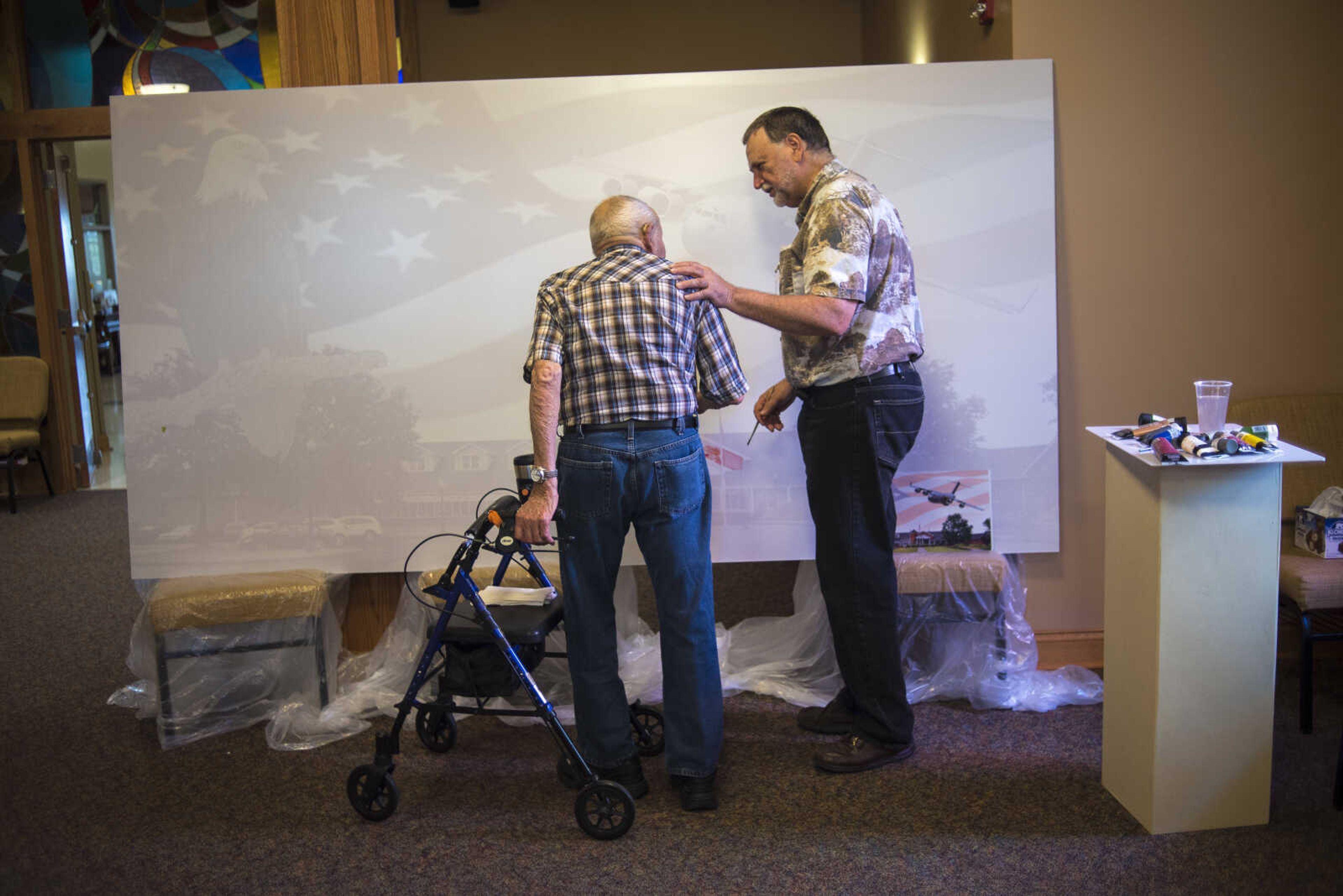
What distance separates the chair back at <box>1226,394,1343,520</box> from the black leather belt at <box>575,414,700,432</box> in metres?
1.98

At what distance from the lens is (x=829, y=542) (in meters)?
2.86

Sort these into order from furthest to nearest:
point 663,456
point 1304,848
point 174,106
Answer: point 174,106 → point 663,456 → point 1304,848

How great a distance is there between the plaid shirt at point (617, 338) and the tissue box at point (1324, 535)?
197cm

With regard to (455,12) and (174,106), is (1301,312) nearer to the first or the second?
(174,106)

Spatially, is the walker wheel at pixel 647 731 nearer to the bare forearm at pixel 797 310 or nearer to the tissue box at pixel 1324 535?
the bare forearm at pixel 797 310

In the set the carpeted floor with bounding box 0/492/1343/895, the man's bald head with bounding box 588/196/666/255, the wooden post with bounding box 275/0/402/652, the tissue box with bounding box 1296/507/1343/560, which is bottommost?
the carpeted floor with bounding box 0/492/1343/895

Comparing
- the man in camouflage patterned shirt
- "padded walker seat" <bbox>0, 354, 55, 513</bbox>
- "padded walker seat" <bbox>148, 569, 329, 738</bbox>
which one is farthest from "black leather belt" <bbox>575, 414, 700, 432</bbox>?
"padded walker seat" <bbox>0, 354, 55, 513</bbox>

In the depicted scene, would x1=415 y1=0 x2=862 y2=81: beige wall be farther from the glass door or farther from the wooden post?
the wooden post

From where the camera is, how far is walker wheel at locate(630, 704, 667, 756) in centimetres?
300

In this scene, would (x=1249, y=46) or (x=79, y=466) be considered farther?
(x=79, y=466)

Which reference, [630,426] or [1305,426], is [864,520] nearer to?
[630,426]

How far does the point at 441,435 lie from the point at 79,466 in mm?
5017

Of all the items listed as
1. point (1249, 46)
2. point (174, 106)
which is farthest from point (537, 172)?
point (1249, 46)

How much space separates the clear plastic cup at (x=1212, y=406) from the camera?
7.88ft
